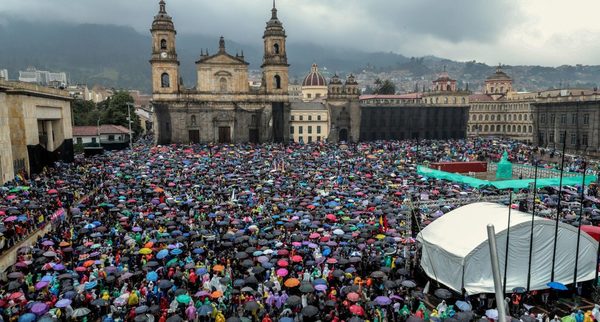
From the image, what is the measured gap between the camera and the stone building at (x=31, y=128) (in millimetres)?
28672

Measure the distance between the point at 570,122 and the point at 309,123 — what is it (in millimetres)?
37220

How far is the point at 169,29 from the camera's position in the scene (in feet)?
194

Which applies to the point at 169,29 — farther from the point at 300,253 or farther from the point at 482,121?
the point at 482,121

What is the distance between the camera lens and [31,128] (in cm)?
3381

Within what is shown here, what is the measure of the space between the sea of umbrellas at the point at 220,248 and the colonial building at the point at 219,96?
2608 cm

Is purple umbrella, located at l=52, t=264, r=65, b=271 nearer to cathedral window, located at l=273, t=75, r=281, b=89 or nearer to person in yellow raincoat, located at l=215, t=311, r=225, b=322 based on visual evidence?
person in yellow raincoat, located at l=215, t=311, r=225, b=322

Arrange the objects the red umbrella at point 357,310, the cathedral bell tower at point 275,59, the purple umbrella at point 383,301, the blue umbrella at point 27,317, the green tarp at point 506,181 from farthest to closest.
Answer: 1. the cathedral bell tower at point 275,59
2. the green tarp at point 506,181
3. the purple umbrella at point 383,301
4. the red umbrella at point 357,310
5. the blue umbrella at point 27,317

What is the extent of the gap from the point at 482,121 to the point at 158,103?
228 ft

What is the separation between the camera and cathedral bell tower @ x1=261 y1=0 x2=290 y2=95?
62.7 meters

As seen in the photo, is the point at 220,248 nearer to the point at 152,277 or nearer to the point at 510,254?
the point at 152,277

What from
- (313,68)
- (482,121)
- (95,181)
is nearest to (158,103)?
(95,181)

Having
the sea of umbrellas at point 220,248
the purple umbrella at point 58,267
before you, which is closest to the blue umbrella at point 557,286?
the sea of umbrellas at point 220,248

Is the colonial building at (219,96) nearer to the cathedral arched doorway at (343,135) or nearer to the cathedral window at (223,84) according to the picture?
the cathedral window at (223,84)

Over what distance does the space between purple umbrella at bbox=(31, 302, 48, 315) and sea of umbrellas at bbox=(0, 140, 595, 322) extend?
3 cm
